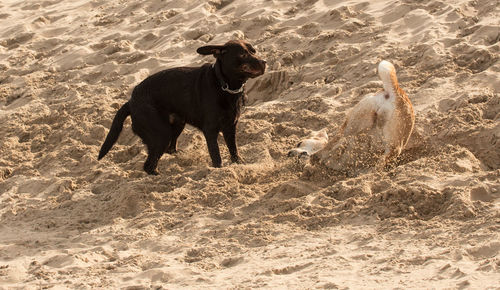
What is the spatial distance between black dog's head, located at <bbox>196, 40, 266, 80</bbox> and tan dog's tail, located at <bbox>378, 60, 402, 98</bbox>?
110cm

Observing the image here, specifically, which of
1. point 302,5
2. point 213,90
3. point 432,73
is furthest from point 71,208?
point 302,5

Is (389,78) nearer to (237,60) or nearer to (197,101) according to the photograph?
(237,60)

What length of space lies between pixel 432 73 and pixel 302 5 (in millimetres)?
2430

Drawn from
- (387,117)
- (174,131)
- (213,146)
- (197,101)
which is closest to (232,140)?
(213,146)

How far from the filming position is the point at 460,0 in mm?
8578

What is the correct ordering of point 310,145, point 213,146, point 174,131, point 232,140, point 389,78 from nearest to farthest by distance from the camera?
point 389,78
point 310,145
point 213,146
point 232,140
point 174,131

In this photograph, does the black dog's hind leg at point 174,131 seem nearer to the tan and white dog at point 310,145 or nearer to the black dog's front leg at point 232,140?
the black dog's front leg at point 232,140

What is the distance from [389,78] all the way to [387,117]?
1.03 ft

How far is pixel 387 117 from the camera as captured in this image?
6.18 metres

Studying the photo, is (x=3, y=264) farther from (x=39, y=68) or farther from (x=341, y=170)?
(x=39, y=68)

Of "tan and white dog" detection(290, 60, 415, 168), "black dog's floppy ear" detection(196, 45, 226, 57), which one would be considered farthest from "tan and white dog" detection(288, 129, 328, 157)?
"black dog's floppy ear" detection(196, 45, 226, 57)

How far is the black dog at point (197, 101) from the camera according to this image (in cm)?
678

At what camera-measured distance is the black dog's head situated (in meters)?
6.73

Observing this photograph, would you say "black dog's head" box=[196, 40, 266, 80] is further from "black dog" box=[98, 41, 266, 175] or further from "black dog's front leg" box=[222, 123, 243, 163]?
"black dog's front leg" box=[222, 123, 243, 163]
